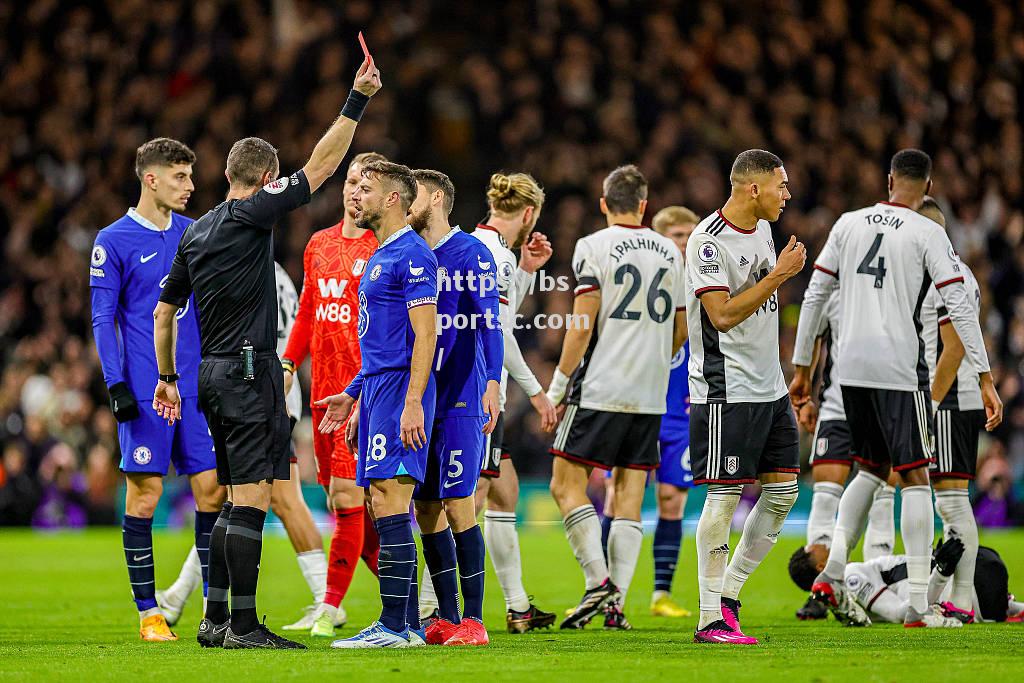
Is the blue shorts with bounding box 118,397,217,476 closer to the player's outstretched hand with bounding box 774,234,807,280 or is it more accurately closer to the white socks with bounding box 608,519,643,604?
the white socks with bounding box 608,519,643,604

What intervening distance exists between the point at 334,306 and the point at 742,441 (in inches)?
111

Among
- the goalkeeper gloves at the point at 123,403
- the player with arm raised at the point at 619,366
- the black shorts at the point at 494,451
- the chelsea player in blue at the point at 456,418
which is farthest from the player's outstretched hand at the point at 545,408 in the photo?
the goalkeeper gloves at the point at 123,403

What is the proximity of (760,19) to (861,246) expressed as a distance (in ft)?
50.3

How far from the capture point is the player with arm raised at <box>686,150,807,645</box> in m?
7.34

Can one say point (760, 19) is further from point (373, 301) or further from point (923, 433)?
point (373, 301)

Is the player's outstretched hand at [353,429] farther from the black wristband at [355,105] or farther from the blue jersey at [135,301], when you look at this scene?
the black wristband at [355,105]

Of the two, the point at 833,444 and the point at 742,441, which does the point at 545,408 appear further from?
the point at 833,444

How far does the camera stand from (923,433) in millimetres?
8344

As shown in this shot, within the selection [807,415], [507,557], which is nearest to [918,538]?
[807,415]

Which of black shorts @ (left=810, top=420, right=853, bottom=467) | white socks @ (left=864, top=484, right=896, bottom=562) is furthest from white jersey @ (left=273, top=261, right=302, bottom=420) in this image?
white socks @ (left=864, top=484, right=896, bottom=562)

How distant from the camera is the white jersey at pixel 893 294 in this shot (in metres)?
8.34

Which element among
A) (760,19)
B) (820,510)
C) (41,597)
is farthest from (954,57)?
(41,597)

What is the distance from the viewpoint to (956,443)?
29.2 ft

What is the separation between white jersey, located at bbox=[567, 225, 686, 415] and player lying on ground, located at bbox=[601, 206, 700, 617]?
0.78 meters
